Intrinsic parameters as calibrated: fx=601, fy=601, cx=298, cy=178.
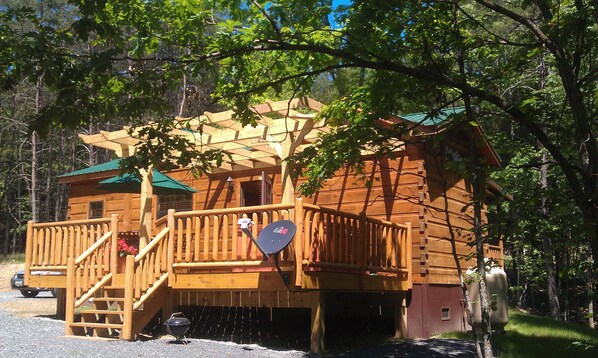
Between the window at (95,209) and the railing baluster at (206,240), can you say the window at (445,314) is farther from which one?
the window at (95,209)

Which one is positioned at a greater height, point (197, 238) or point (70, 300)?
point (197, 238)

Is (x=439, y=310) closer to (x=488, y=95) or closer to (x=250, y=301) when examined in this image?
(x=250, y=301)

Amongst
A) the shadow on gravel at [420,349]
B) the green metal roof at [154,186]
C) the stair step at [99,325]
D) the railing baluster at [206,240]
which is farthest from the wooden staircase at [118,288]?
the shadow on gravel at [420,349]

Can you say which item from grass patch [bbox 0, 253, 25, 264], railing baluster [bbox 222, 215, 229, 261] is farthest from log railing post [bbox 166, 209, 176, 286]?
grass patch [bbox 0, 253, 25, 264]

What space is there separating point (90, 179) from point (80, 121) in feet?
35.1

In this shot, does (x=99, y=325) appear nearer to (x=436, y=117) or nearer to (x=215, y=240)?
(x=215, y=240)

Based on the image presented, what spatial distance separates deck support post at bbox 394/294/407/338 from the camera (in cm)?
1014

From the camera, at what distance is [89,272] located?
423 inches

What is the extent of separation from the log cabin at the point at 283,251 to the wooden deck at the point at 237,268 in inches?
0.8

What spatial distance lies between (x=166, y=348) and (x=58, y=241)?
4.46m

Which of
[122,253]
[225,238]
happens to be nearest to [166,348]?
[225,238]

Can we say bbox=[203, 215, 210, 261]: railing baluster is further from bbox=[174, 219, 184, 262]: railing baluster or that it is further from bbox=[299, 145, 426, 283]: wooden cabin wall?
bbox=[299, 145, 426, 283]: wooden cabin wall

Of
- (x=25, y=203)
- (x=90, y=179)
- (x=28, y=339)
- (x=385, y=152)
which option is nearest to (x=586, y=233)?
(x=385, y=152)

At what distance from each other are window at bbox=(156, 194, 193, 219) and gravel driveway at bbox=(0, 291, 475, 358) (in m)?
4.79
